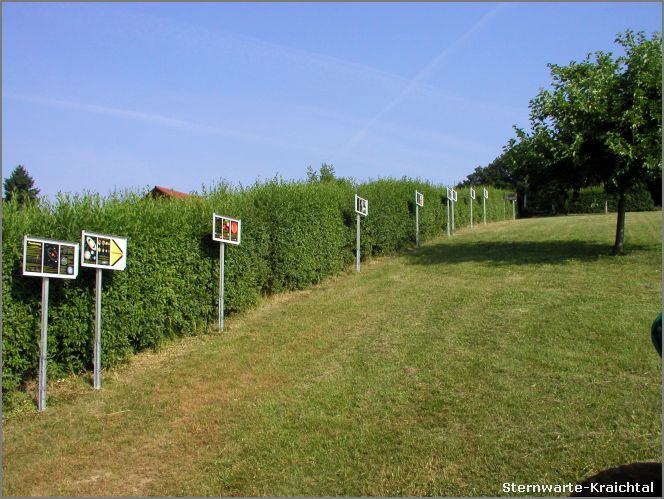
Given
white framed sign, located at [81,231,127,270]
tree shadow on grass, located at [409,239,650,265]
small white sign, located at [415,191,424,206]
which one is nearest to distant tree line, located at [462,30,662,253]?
tree shadow on grass, located at [409,239,650,265]

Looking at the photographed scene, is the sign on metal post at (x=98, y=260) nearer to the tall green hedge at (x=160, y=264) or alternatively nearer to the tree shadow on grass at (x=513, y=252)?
the tall green hedge at (x=160, y=264)

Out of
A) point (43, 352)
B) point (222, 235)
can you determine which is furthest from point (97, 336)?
point (222, 235)

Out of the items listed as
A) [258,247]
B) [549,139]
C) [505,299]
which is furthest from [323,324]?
[549,139]

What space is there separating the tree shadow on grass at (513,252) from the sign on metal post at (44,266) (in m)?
10.3

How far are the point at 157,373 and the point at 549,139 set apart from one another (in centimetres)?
1083

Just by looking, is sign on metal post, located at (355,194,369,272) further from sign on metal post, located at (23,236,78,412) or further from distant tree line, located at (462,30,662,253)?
sign on metal post, located at (23,236,78,412)

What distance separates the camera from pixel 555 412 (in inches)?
210

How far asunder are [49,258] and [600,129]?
38.9 ft

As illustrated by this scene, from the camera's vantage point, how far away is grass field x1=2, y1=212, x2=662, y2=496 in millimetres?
4590

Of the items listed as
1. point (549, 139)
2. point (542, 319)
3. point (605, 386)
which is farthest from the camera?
point (549, 139)

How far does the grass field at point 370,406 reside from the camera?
459 cm

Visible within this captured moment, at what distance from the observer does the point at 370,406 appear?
19.1ft

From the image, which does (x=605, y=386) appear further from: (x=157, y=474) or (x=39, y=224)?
(x=39, y=224)

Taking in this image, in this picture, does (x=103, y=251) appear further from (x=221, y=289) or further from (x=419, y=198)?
(x=419, y=198)
